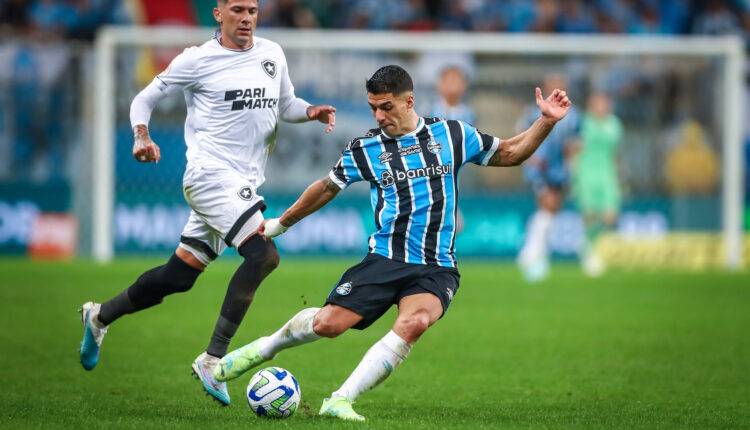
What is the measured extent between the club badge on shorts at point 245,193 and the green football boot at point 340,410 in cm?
160

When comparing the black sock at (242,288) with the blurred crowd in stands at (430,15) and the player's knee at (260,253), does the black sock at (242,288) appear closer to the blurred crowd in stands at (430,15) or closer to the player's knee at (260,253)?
the player's knee at (260,253)

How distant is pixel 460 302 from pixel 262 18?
9.17 metres

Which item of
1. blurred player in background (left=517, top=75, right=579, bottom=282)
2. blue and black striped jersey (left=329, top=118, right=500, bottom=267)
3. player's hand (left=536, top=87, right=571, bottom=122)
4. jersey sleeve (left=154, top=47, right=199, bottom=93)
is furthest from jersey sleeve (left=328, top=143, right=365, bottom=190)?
blurred player in background (left=517, top=75, right=579, bottom=282)

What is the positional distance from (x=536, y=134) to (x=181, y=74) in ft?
7.13

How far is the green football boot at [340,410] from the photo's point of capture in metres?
6.43

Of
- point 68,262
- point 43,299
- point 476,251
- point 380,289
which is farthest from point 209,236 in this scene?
point 476,251

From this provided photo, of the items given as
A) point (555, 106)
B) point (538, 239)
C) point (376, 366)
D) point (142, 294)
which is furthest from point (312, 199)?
point (538, 239)

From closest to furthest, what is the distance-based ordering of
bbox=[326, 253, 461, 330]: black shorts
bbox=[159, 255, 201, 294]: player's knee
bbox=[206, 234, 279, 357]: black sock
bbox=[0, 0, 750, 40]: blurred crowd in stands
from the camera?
bbox=[326, 253, 461, 330]: black shorts, bbox=[206, 234, 279, 357]: black sock, bbox=[159, 255, 201, 294]: player's knee, bbox=[0, 0, 750, 40]: blurred crowd in stands

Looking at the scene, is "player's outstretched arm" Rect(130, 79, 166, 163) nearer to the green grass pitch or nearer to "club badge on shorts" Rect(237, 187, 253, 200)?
"club badge on shorts" Rect(237, 187, 253, 200)

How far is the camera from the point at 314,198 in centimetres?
698

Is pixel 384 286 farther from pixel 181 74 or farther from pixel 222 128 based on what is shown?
pixel 181 74

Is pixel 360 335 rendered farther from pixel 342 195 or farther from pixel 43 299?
pixel 342 195

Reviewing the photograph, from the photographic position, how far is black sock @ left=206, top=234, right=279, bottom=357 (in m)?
7.34

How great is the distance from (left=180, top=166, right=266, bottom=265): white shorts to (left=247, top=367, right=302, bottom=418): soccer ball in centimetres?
107
